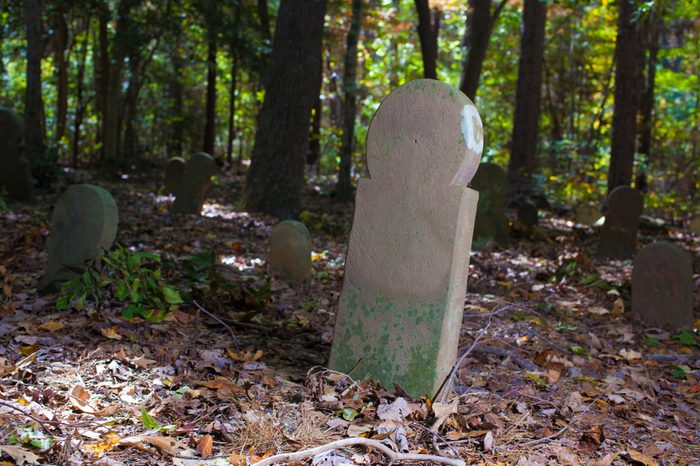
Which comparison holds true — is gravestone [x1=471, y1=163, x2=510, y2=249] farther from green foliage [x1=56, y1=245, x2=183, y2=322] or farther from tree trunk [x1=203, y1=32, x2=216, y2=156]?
tree trunk [x1=203, y1=32, x2=216, y2=156]

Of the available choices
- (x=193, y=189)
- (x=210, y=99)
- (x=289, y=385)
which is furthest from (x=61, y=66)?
(x=289, y=385)

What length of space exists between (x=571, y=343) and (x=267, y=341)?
247cm

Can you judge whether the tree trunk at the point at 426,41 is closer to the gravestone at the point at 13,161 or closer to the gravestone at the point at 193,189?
the gravestone at the point at 193,189

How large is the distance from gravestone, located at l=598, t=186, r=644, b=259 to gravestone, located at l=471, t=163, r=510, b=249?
1.43m

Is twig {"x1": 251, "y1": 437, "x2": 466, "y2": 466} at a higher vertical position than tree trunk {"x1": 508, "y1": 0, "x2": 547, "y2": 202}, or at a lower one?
lower

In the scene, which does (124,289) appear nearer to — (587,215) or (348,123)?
(348,123)

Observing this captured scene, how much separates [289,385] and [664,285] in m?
A: 4.00

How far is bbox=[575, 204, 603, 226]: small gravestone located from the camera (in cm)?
1379

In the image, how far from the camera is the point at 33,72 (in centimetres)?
1041

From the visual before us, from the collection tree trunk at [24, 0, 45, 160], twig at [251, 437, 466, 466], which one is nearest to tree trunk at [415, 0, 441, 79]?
tree trunk at [24, 0, 45, 160]

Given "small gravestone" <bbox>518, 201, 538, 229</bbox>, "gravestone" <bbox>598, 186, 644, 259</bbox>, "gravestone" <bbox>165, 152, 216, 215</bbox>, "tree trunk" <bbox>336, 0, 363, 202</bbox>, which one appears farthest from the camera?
"tree trunk" <bbox>336, 0, 363, 202</bbox>

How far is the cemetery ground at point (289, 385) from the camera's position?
3146mm

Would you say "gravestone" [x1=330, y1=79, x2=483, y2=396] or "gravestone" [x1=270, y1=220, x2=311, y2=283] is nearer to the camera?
"gravestone" [x1=330, y1=79, x2=483, y2=396]

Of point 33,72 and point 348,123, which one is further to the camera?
point 348,123
